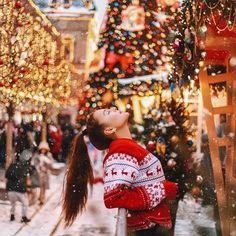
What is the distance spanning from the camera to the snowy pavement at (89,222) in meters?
9.73

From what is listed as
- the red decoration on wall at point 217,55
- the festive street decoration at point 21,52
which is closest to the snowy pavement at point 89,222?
the red decoration on wall at point 217,55

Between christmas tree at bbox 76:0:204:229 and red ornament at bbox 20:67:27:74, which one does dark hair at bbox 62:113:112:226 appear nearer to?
christmas tree at bbox 76:0:204:229

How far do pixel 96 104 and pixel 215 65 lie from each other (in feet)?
49.9

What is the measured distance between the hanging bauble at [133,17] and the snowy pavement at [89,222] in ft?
22.9

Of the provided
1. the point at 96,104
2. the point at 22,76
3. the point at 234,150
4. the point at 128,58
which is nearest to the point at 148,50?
the point at 128,58

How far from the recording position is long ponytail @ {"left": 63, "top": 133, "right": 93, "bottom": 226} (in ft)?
13.5

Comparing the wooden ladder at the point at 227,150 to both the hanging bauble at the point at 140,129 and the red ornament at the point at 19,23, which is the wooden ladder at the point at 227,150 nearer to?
the hanging bauble at the point at 140,129

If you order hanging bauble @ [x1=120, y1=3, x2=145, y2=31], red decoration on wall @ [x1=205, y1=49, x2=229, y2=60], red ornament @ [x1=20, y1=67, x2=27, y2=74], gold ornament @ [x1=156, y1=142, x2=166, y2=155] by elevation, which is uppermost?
hanging bauble @ [x1=120, y1=3, x2=145, y2=31]

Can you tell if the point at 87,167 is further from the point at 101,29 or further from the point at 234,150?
the point at 101,29

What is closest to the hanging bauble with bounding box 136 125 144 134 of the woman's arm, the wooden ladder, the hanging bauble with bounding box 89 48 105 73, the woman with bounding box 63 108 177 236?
the wooden ladder

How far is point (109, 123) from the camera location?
4207 millimetres

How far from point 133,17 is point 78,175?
49.4 ft

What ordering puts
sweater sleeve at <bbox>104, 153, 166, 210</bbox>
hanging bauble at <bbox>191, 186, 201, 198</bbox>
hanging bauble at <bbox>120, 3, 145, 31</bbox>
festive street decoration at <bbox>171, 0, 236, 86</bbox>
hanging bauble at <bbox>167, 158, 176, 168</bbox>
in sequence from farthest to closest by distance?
hanging bauble at <bbox>120, 3, 145, 31</bbox> → hanging bauble at <bbox>191, 186, 201, 198</bbox> → hanging bauble at <bbox>167, 158, 176, 168</bbox> → festive street decoration at <bbox>171, 0, 236, 86</bbox> → sweater sleeve at <bbox>104, 153, 166, 210</bbox>

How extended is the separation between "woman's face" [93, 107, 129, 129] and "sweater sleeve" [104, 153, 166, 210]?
34 cm
